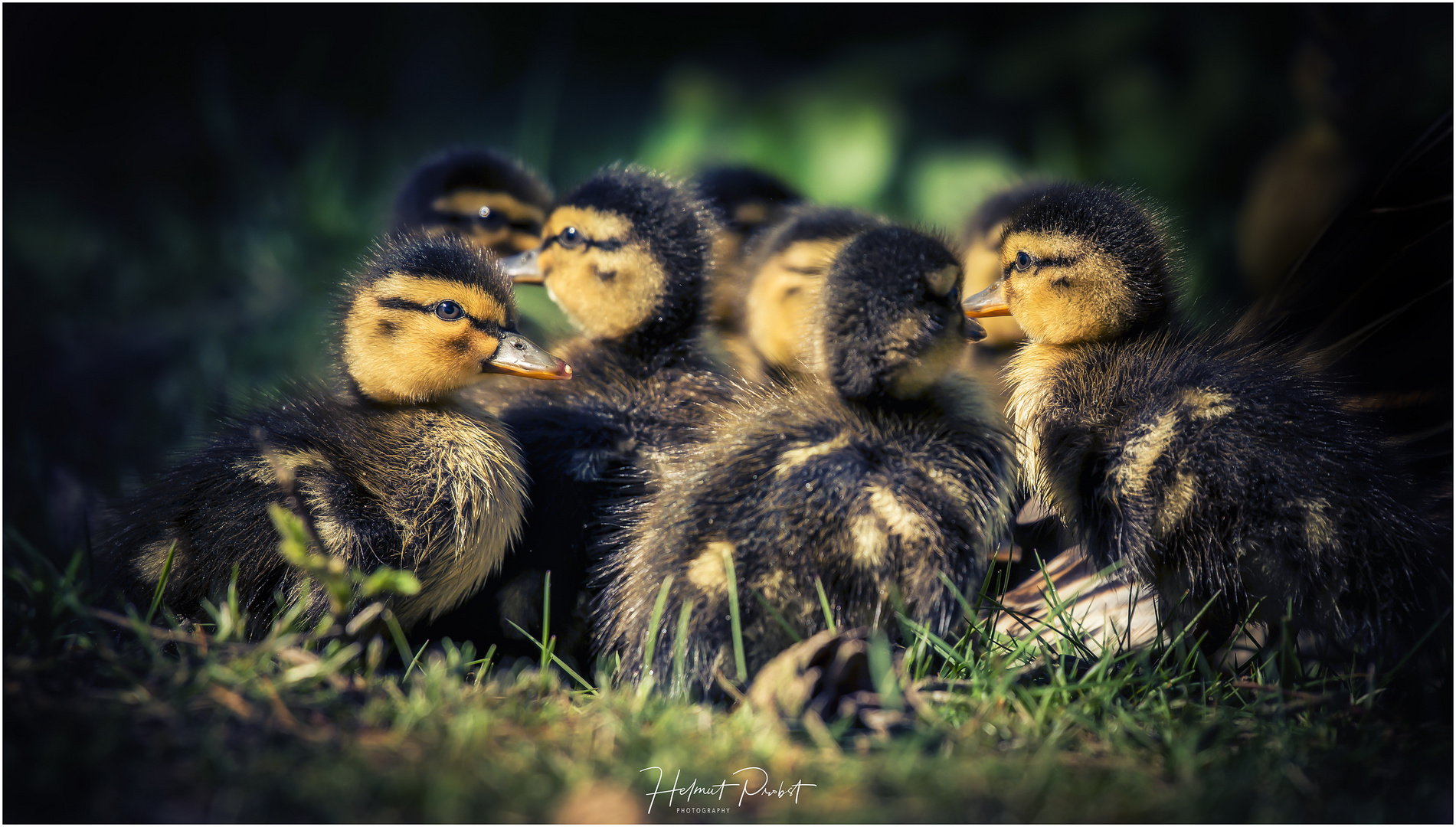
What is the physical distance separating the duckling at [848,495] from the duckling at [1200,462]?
0.22 m

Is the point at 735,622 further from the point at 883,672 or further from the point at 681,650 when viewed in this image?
the point at 883,672

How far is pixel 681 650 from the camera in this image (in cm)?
160

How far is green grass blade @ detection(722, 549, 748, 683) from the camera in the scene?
1.55 m

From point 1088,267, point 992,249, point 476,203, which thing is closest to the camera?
point 1088,267

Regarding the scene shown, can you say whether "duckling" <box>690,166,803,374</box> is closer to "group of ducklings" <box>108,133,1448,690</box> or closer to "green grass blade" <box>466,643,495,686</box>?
"group of ducklings" <box>108,133,1448,690</box>

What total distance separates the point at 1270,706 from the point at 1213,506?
0.33 m

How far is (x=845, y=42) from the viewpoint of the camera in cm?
347

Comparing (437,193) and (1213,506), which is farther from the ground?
(437,193)

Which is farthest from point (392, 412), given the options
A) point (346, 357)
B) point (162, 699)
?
point (162, 699)

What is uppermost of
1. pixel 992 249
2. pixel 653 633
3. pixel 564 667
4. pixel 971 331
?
pixel 992 249

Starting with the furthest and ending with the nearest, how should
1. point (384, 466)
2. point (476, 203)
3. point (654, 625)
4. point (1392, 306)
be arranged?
point (476, 203) → point (1392, 306) → point (384, 466) → point (654, 625)

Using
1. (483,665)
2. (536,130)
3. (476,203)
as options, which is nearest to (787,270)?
(476,203)

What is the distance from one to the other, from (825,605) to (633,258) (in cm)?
110

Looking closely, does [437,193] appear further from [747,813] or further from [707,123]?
[747,813]
